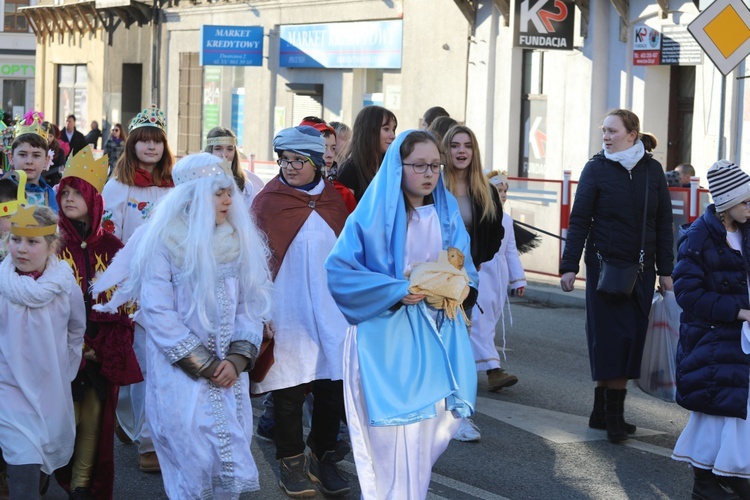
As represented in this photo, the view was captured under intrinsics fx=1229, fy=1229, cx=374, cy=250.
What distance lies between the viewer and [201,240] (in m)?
5.24

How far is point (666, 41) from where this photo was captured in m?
18.5

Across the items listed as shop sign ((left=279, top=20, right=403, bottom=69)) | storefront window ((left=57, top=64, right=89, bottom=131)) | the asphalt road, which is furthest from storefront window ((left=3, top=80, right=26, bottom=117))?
the asphalt road

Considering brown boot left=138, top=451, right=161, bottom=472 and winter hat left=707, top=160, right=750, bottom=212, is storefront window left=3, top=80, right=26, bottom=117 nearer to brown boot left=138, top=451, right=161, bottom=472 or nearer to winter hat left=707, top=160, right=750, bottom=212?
brown boot left=138, top=451, right=161, bottom=472

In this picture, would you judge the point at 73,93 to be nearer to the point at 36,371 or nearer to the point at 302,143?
the point at 302,143

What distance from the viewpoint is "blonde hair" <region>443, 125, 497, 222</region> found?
7473mm

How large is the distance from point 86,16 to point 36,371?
115 feet

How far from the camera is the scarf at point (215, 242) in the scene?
5.26 meters

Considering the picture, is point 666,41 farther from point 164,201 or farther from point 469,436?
point 164,201

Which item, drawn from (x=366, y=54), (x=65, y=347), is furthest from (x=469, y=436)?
(x=366, y=54)

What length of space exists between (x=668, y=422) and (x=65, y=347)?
14.2 ft

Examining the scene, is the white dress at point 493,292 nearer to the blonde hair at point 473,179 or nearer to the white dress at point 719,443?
the blonde hair at point 473,179

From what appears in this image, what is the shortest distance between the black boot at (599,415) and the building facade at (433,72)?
4677 millimetres

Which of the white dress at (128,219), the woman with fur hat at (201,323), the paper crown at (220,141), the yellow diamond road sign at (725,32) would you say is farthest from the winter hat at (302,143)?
the yellow diamond road sign at (725,32)

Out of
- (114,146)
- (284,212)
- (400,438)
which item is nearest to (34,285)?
(284,212)
